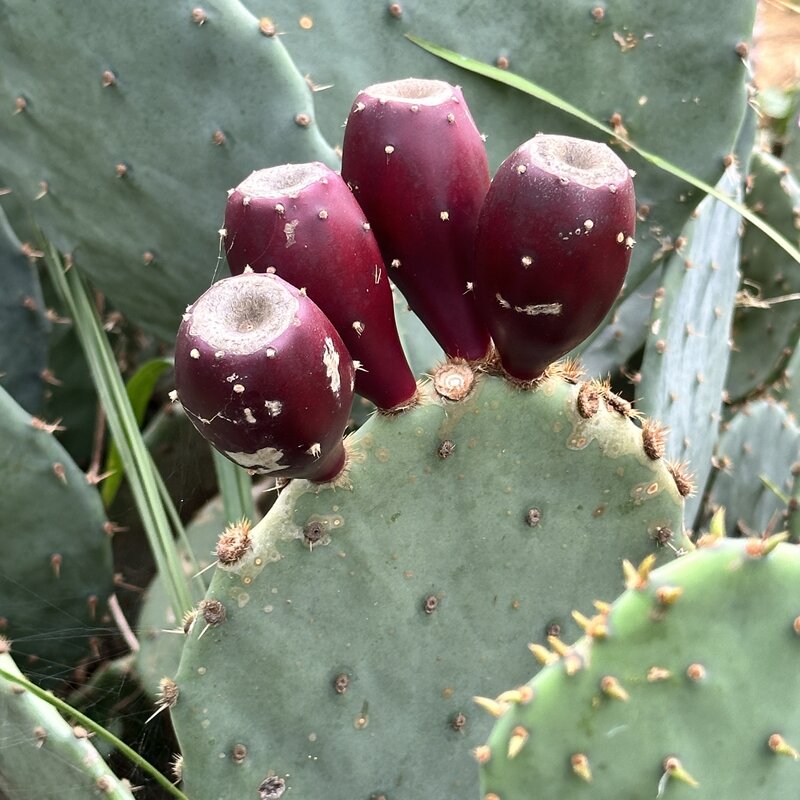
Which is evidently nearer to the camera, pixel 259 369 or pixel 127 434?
pixel 259 369

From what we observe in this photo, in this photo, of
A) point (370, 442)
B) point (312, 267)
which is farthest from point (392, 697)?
point (312, 267)

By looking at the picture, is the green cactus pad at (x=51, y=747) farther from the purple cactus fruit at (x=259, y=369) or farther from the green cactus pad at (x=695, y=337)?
the green cactus pad at (x=695, y=337)

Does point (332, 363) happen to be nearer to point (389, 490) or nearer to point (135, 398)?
point (389, 490)

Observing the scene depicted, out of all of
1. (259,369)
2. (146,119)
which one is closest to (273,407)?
(259,369)

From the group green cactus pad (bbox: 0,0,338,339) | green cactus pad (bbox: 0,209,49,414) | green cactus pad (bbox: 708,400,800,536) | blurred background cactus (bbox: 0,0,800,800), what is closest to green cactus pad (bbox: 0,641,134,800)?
blurred background cactus (bbox: 0,0,800,800)

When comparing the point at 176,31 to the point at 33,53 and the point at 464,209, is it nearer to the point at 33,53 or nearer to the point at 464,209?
the point at 33,53

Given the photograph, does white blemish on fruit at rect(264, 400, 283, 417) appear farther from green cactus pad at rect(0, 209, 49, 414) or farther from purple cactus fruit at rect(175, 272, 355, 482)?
green cactus pad at rect(0, 209, 49, 414)
